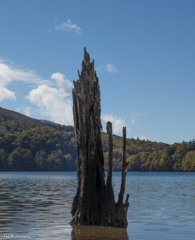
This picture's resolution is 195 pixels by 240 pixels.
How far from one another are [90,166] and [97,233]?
310cm

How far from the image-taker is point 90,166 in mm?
17797

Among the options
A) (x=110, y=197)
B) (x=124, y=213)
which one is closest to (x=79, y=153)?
(x=110, y=197)

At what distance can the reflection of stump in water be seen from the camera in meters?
15.9

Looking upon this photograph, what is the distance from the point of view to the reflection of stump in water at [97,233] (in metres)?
15.9

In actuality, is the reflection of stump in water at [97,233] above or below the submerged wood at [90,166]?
below

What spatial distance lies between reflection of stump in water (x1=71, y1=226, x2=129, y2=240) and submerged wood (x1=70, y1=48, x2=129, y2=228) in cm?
43

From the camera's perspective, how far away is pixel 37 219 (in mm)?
21344

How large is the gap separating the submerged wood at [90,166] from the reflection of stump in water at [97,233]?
426mm

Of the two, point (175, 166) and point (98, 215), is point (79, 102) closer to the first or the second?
point (98, 215)

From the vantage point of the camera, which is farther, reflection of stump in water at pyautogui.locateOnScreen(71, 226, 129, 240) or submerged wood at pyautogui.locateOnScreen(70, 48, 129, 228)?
submerged wood at pyautogui.locateOnScreen(70, 48, 129, 228)

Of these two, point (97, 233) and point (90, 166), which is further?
point (90, 166)

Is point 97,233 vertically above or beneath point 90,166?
beneath

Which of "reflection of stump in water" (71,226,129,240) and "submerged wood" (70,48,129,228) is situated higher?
"submerged wood" (70,48,129,228)

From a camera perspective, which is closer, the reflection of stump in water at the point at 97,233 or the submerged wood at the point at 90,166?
the reflection of stump in water at the point at 97,233
